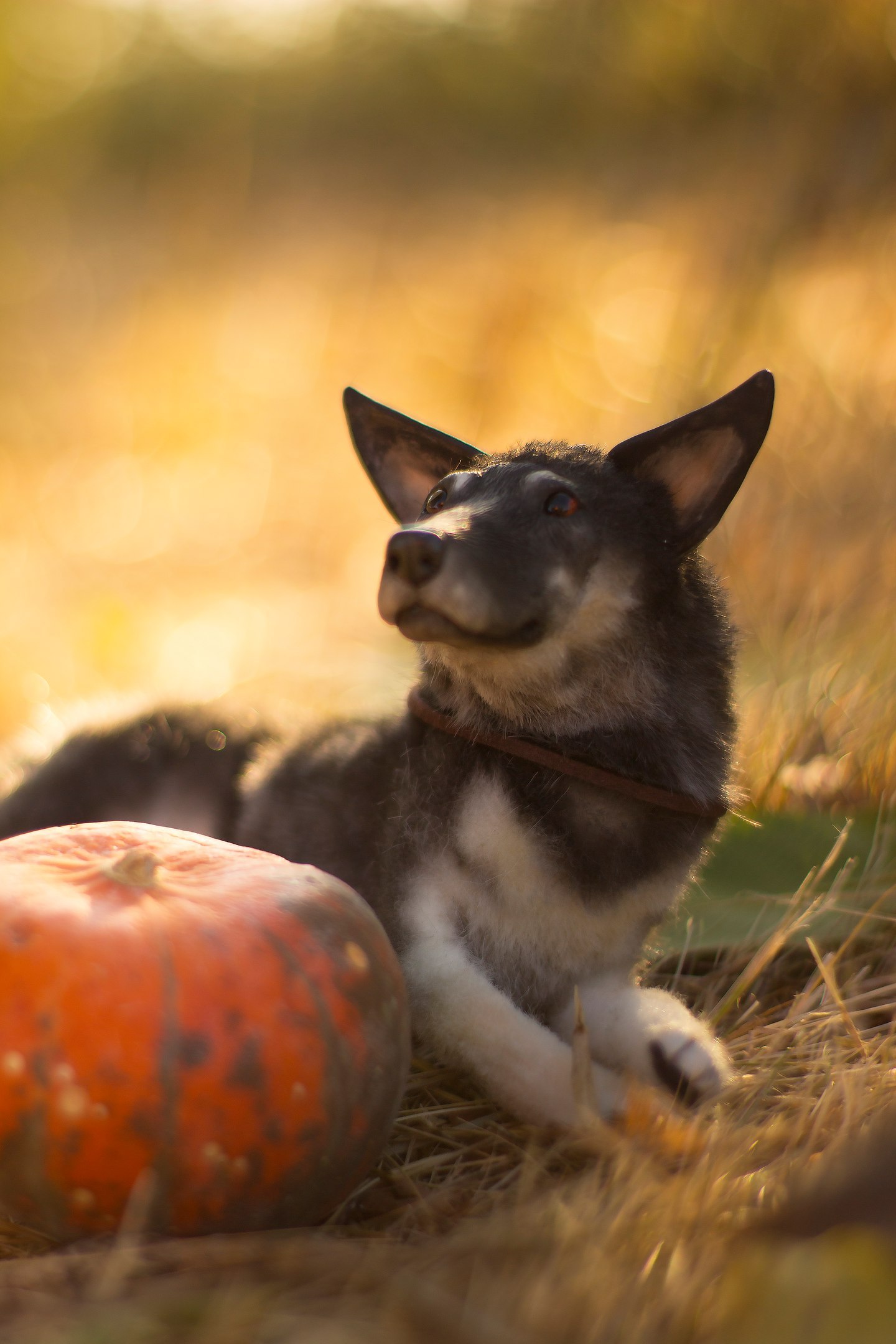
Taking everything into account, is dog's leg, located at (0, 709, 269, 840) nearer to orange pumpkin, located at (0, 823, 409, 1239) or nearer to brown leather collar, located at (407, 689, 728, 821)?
brown leather collar, located at (407, 689, 728, 821)

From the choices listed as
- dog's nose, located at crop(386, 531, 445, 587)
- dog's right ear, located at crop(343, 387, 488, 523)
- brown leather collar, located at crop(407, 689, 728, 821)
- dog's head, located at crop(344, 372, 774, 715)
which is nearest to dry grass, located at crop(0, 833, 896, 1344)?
brown leather collar, located at crop(407, 689, 728, 821)

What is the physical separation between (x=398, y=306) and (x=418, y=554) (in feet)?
29.3

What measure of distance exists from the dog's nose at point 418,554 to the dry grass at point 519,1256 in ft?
3.01

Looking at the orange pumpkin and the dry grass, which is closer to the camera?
the dry grass

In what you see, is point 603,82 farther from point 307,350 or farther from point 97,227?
point 97,227

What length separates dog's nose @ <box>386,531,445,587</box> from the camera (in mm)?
1885

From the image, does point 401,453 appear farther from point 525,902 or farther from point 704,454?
point 525,902

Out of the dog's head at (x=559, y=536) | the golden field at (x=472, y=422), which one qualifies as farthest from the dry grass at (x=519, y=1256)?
the dog's head at (x=559, y=536)

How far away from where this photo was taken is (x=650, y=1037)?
6.81 feet

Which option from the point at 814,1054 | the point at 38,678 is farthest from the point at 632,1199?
the point at 38,678

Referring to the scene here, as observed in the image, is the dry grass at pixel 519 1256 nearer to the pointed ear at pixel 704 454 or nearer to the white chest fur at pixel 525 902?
the white chest fur at pixel 525 902

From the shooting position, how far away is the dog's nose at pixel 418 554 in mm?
1885

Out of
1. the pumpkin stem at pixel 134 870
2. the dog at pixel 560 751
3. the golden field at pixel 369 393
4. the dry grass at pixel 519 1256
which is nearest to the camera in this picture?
the dry grass at pixel 519 1256

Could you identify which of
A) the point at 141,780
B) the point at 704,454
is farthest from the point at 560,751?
the point at 141,780
